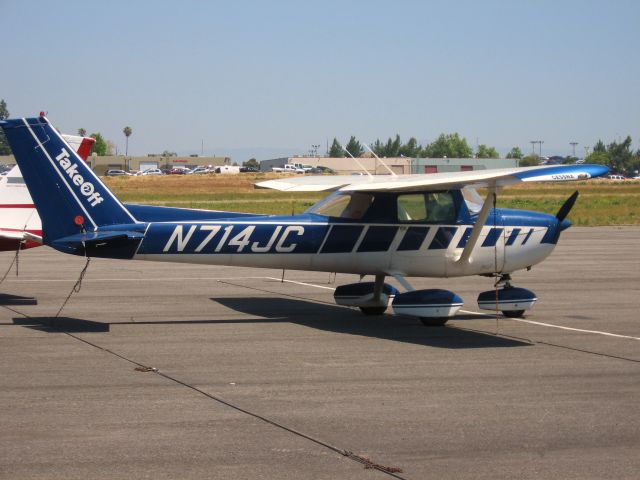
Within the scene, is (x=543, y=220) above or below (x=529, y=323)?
above

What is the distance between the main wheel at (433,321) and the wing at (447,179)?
5.87ft

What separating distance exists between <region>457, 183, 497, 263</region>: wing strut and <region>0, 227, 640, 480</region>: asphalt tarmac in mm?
1015

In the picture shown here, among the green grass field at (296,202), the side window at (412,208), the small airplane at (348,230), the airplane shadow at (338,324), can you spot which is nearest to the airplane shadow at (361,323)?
the airplane shadow at (338,324)

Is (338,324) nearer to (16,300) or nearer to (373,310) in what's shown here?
(373,310)

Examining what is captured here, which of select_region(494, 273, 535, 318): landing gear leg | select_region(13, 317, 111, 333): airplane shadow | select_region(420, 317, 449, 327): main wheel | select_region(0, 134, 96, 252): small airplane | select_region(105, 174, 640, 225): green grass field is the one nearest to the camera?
select_region(13, 317, 111, 333): airplane shadow

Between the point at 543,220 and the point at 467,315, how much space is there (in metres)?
1.84

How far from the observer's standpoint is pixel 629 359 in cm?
1089

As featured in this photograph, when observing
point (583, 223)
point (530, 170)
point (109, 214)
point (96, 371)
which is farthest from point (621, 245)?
point (96, 371)

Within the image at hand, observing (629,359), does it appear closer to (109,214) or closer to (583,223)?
(109,214)

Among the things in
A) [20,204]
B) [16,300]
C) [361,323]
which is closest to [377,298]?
[361,323]

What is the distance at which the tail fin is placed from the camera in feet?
41.0

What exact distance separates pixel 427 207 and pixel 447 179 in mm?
1009

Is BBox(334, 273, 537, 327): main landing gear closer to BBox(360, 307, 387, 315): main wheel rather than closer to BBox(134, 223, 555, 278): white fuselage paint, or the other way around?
BBox(360, 307, 387, 315): main wheel

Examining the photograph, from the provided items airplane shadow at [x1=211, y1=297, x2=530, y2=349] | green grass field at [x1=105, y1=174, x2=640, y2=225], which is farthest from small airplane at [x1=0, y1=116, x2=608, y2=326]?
green grass field at [x1=105, y1=174, x2=640, y2=225]
